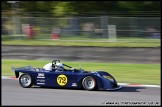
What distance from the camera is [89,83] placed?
1023cm

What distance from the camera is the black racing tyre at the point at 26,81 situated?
35.3 ft

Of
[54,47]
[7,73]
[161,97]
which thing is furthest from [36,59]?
[161,97]

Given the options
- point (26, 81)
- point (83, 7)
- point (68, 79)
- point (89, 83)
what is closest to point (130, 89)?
point (89, 83)

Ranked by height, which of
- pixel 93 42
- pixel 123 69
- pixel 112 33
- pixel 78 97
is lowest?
pixel 78 97

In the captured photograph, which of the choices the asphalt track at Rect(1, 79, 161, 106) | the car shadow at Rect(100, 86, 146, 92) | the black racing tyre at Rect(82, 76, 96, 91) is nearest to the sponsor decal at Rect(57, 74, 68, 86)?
the asphalt track at Rect(1, 79, 161, 106)

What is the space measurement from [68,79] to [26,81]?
1.18 metres

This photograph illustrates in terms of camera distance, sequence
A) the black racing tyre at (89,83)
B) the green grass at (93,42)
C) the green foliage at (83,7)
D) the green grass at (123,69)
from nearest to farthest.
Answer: the black racing tyre at (89,83) < the green grass at (123,69) < the green grass at (93,42) < the green foliage at (83,7)

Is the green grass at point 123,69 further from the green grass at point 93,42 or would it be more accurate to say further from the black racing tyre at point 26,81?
the green grass at point 93,42

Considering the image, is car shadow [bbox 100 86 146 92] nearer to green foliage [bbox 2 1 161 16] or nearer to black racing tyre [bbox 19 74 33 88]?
black racing tyre [bbox 19 74 33 88]

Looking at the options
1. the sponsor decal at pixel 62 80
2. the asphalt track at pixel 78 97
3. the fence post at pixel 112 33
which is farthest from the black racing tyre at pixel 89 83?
the fence post at pixel 112 33

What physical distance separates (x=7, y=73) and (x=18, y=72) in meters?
3.32

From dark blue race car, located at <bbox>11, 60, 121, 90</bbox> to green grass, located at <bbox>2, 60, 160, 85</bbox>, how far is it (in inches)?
83.4

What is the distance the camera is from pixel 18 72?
35.9 ft

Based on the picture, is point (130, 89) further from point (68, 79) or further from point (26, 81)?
point (26, 81)
